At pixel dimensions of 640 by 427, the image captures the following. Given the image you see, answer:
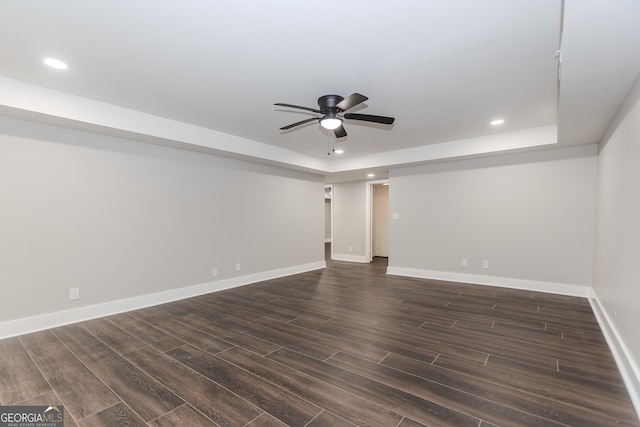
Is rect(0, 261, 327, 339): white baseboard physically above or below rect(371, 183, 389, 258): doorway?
below

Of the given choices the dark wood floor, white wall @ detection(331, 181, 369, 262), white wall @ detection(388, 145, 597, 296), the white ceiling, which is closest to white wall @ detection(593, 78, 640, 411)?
the dark wood floor

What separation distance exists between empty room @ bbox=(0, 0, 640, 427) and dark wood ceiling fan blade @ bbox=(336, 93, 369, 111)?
40mm

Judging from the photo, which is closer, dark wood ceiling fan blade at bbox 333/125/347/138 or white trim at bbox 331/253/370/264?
dark wood ceiling fan blade at bbox 333/125/347/138

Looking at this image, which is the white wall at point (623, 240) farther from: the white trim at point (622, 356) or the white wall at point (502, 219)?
the white wall at point (502, 219)

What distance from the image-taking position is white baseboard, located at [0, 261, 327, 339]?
3059mm

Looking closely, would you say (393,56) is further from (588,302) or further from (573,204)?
(588,302)

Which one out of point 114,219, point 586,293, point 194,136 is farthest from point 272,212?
point 586,293

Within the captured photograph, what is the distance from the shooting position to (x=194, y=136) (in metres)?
4.21

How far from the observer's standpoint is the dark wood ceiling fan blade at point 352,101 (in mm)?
2598

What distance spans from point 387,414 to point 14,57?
3.89 meters

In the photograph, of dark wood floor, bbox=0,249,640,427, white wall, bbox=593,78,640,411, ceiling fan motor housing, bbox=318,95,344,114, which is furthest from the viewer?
ceiling fan motor housing, bbox=318,95,344,114

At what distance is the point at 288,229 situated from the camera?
6.25 metres

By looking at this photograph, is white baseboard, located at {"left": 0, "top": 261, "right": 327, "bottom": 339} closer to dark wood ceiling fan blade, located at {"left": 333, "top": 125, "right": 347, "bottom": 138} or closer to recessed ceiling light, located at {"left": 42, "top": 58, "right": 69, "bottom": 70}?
recessed ceiling light, located at {"left": 42, "top": 58, "right": 69, "bottom": 70}

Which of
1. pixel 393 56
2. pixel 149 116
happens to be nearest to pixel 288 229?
pixel 149 116
